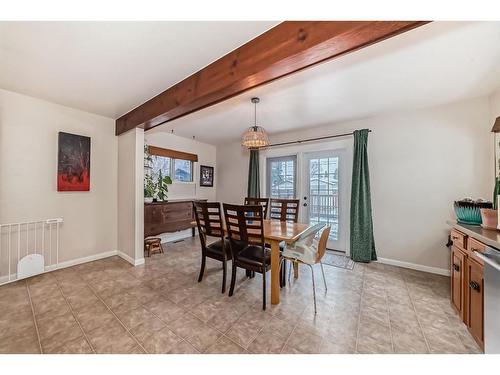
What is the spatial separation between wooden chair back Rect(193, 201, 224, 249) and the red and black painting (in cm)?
198

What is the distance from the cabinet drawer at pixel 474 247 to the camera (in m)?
1.42

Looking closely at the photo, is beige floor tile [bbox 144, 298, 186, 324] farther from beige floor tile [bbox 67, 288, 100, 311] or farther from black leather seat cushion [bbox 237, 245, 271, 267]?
black leather seat cushion [bbox 237, 245, 271, 267]

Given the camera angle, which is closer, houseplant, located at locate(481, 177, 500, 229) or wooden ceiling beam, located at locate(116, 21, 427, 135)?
wooden ceiling beam, located at locate(116, 21, 427, 135)

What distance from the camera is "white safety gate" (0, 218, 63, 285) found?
243cm

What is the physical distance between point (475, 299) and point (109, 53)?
348 centimetres

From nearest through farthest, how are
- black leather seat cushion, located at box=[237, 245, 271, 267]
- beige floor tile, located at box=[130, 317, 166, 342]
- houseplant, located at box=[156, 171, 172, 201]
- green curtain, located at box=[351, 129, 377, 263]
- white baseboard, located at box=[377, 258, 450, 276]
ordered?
beige floor tile, located at box=[130, 317, 166, 342] → black leather seat cushion, located at box=[237, 245, 271, 267] → white baseboard, located at box=[377, 258, 450, 276] → green curtain, located at box=[351, 129, 377, 263] → houseplant, located at box=[156, 171, 172, 201]

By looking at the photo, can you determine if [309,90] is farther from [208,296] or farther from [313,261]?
[208,296]

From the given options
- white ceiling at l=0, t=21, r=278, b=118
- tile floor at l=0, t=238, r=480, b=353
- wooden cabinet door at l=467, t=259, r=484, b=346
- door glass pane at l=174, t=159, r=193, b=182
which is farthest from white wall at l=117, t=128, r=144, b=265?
wooden cabinet door at l=467, t=259, r=484, b=346

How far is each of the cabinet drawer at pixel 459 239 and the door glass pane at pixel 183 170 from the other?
450cm

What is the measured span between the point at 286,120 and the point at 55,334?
3.67 meters

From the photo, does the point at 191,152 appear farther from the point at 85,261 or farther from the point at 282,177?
the point at 85,261

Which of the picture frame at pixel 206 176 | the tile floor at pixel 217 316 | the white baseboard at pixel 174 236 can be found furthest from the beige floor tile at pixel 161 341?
the picture frame at pixel 206 176

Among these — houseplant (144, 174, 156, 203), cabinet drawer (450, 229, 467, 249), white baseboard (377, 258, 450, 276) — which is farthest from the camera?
houseplant (144, 174, 156, 203)

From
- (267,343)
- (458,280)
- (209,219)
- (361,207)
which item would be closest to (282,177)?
(361,207)
